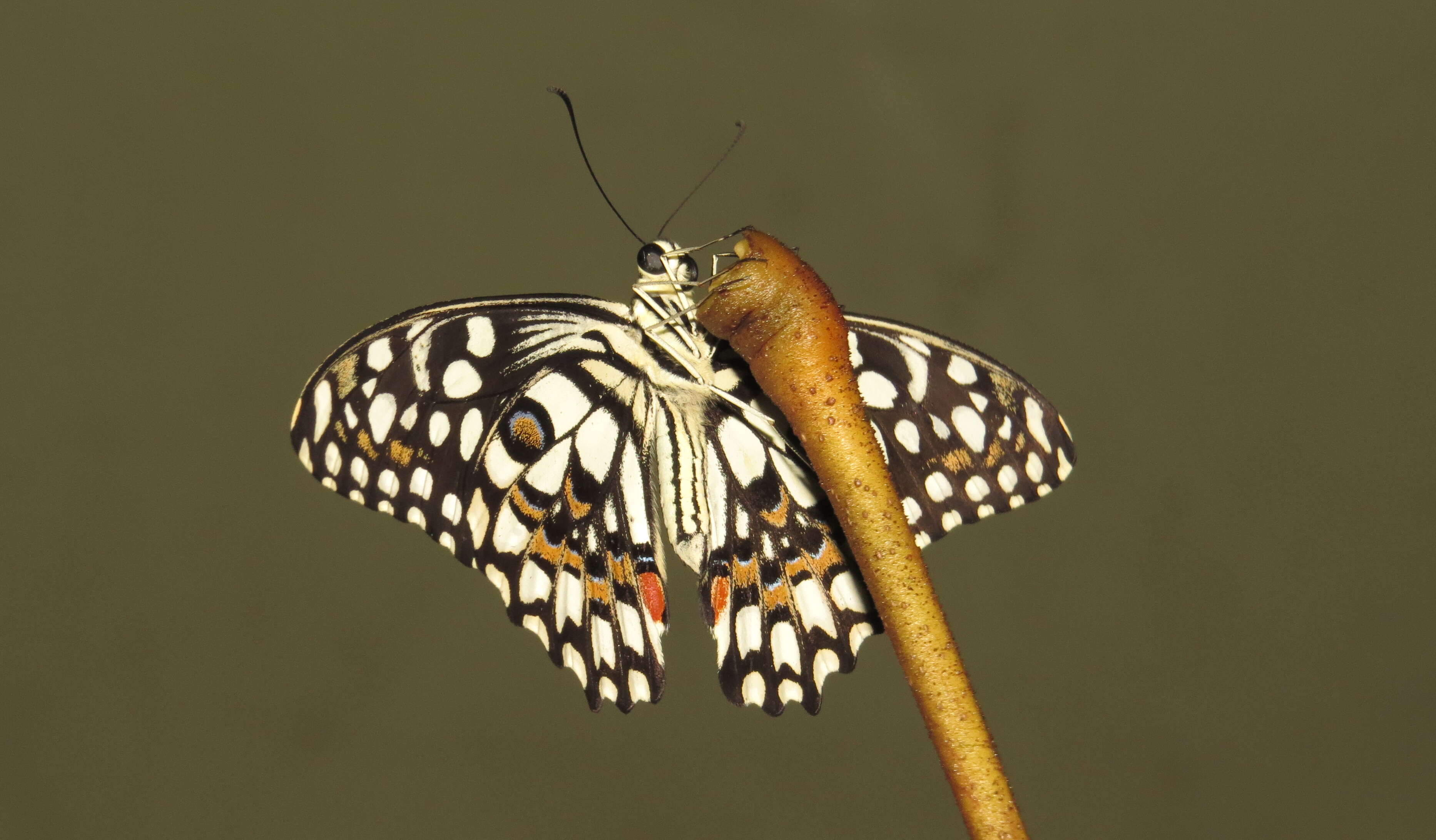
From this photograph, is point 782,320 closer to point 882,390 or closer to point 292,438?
point 882,390

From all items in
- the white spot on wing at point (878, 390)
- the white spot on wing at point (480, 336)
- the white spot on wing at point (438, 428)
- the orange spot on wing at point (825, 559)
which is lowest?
the orange spot on wing at point (825, 559)

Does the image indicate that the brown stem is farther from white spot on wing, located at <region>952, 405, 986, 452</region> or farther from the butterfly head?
white spot on wing, located at <region>952, 405, 986, 452</region>

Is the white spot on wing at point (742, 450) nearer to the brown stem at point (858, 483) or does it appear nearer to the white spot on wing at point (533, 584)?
the white spot on wing at point (533, 584)

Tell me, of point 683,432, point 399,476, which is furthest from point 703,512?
point 399,476

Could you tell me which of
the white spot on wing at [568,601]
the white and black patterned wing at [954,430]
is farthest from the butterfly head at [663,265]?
the white spot on wing at [568,601]

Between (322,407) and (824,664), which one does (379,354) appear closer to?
(322,407)

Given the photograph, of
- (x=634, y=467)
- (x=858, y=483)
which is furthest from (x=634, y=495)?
(x=858, y=483)
